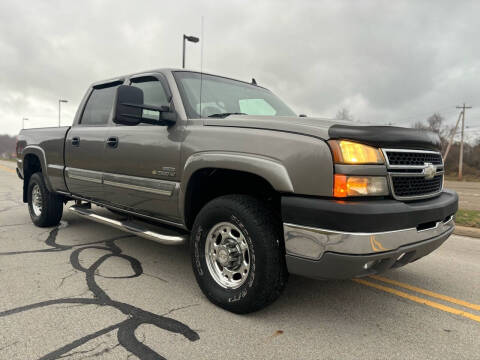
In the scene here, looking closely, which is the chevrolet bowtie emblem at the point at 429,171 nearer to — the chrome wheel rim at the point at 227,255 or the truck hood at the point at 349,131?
the truck hood at the point at 349,131

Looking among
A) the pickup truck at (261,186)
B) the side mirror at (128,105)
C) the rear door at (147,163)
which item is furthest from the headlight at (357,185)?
the side mirror at (128,105)

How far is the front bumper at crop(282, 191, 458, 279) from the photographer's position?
2.21 metres

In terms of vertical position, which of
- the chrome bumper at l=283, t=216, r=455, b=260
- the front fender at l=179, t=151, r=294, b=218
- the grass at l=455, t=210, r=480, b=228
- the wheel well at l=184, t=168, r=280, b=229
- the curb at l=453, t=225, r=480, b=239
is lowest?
the curb at l=453, t=225, r=480, b=239

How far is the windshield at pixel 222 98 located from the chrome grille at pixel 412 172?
152 centimetres

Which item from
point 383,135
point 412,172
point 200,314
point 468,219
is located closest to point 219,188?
point 200,314

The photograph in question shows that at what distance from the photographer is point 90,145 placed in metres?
4.33

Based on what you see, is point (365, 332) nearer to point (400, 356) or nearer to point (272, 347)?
point (400, 356)

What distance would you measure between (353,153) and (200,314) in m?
1.63

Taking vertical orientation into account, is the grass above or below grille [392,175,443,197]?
below

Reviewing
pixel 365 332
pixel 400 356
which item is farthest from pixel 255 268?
pixel 400 356

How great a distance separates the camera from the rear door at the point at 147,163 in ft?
10.8

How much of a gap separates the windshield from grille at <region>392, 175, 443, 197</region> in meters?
1.58

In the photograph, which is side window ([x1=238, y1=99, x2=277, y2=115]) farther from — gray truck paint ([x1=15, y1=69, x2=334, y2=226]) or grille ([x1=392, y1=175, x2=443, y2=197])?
grille ([x1=392, y1=175, x2=443, y2=197])

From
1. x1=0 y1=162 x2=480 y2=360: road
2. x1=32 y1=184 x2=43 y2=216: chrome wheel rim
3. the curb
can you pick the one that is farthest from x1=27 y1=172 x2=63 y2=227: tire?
the curb
